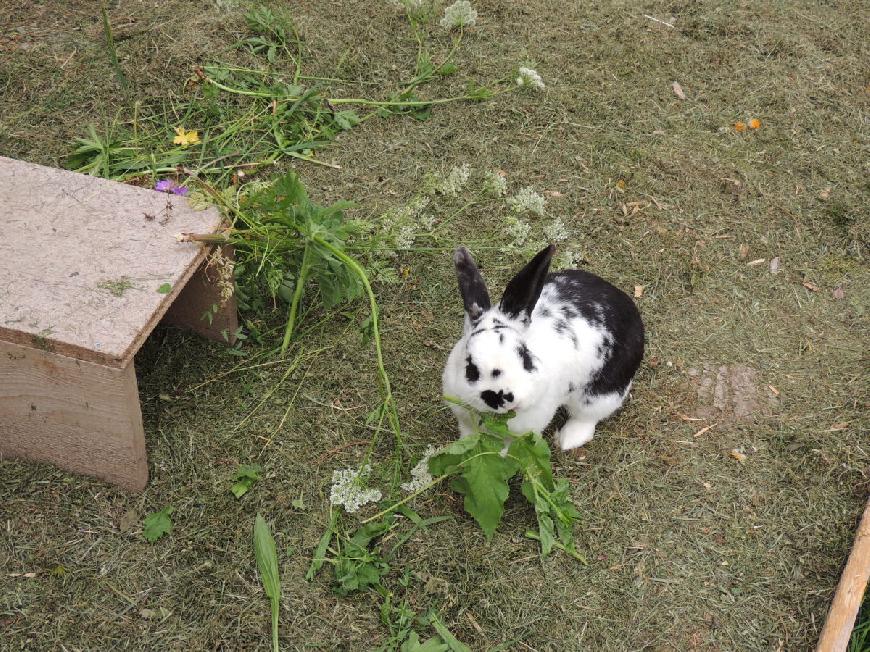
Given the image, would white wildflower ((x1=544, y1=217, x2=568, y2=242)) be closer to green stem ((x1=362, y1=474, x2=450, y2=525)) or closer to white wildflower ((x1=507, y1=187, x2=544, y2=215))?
white wildflower ((x1=507, y1=187, x2=544, y2=215))

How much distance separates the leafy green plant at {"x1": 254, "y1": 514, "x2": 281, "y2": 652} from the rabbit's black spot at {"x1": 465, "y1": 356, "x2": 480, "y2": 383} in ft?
2.98

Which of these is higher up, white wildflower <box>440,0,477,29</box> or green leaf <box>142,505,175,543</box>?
white wildflower <box>440,0,477,29</box>

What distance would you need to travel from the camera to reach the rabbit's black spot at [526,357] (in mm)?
2635

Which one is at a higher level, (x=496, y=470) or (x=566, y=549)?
(x=496, y=470)

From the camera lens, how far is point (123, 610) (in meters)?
2.71

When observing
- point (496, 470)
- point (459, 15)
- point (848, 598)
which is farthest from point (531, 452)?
point (459, 15)

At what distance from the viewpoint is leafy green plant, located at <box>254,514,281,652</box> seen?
271 centimetres

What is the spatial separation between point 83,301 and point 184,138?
1.61m

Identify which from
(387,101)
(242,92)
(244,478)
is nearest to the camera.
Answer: (244,478)

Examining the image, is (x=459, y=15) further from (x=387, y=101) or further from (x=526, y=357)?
(x=526, y=357)

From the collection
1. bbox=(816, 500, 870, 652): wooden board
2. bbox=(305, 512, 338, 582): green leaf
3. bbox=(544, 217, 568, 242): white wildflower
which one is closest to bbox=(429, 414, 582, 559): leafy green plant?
bbox=(305, 512, 338, 582): green leaf

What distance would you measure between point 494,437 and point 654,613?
2.85ft

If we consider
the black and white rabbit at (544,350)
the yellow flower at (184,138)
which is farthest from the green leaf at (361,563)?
the yellow flower at (184,138)

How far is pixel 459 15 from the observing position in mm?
4828
